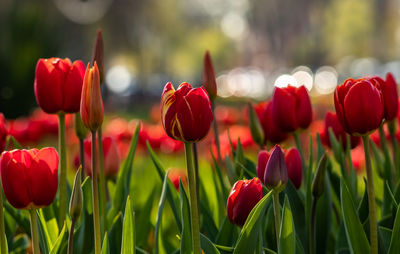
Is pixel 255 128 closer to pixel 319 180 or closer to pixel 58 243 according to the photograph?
pixel 319 180

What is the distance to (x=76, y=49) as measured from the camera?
82.4 ft

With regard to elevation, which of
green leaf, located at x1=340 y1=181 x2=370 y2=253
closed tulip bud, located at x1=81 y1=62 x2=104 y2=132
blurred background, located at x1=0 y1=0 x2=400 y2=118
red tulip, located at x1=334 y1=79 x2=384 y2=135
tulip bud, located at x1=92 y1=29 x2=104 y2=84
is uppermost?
blurred background, located at x1=0 y1=0 x2=400 y2=118

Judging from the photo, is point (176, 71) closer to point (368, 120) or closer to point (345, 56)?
point (345, 56)

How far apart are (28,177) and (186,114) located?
1.35ft

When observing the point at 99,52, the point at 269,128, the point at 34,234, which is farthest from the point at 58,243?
the point at 269,128

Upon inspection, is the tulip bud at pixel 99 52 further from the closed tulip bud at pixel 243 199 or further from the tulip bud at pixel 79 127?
the closed tulip bud at pixel 243 199

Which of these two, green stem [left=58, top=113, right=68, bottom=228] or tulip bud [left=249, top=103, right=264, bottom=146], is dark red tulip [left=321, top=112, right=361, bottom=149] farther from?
green stem [left=58, top=113, right=68, bottom=228]

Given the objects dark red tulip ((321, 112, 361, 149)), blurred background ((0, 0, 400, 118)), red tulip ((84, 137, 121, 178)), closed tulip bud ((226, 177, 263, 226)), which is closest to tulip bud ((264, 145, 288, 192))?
closed tulip bud ((226, 177, 263, 226))

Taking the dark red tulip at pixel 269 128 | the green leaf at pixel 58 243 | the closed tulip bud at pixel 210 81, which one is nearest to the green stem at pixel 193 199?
the green leaf at pixel 58 243

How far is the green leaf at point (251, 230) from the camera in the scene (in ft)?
4.02

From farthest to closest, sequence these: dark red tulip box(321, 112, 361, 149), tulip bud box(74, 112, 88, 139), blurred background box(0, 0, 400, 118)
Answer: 1. blurred background box(0, 0, 400, 118)
2. dark red tulip box(321, 112, 361, 149)
3. tulip bud box(74, 112, 88, 139)

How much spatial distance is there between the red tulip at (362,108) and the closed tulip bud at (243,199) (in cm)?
25

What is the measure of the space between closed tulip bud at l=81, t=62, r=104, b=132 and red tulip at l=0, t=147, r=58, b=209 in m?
0.17

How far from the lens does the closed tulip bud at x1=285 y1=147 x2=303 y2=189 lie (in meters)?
1.64
